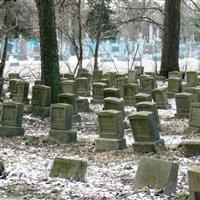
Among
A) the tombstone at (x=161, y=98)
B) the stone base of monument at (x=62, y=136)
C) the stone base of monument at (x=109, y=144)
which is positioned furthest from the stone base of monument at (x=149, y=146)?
the tombstone at (x=161, y=98)

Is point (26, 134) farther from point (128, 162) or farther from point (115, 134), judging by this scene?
point (128, 162)

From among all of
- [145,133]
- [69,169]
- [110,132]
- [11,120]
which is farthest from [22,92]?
[69,169]

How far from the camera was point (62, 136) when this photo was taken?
33.8 ft

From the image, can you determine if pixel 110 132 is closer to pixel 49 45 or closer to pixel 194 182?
pixel 194 182

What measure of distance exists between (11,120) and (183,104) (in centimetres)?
445

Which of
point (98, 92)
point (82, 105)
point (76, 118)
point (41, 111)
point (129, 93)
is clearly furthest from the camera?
point (98, 92)

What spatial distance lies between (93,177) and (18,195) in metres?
1.26

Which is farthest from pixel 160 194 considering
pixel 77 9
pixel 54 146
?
pixel 77 9

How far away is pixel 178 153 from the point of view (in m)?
8.47

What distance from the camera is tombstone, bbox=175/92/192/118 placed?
13.1 m

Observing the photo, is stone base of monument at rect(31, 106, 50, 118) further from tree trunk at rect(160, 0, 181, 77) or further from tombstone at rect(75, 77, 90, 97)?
tree trunk at rect(160, 0, 181, 77)

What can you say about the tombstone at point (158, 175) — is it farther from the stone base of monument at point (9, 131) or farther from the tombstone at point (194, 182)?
the stone base of monument at point (9, 131)

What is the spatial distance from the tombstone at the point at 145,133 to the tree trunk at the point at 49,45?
4.75 m

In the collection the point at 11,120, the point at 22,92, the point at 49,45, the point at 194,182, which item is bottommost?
the point at 11,120
